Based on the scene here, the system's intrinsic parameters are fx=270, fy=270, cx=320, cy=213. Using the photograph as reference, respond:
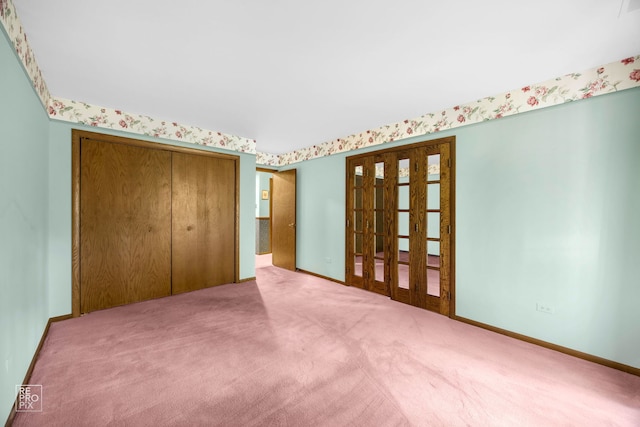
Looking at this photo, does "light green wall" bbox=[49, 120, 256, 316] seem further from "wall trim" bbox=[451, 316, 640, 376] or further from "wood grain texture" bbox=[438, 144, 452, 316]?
"wall trim" bbox=[451, 316, 640, 376]

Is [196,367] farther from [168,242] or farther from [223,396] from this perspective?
[168,242]

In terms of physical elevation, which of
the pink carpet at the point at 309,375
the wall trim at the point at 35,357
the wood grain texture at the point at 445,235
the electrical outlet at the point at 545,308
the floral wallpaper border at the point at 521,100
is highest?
the floral wallpaper border at the point at 521,100

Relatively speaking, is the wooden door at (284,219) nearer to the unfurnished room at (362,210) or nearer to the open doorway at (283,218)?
the open doorway at (283,218)

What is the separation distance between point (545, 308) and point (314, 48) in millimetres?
3025

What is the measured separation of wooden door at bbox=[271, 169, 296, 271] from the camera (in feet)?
17.5

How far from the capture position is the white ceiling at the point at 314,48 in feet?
5.35

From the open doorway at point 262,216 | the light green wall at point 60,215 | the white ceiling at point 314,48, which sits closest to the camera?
the white ceiling at point 314,48

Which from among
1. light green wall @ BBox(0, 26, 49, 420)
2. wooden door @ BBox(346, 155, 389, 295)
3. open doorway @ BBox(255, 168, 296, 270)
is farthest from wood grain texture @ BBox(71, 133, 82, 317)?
wooden door @ BBox(346, 155, 389, 295)

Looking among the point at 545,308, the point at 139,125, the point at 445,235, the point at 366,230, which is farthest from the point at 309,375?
the point at 139,125

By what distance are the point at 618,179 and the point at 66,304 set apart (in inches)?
213

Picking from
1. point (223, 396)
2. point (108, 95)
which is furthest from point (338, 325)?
point (108, 95)

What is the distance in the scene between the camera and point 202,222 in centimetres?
405

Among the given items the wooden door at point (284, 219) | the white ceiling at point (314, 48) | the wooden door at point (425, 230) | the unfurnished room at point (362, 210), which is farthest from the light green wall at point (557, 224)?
the wooden door at point (284, 219)

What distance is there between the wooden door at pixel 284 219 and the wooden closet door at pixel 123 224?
7.27 feet
